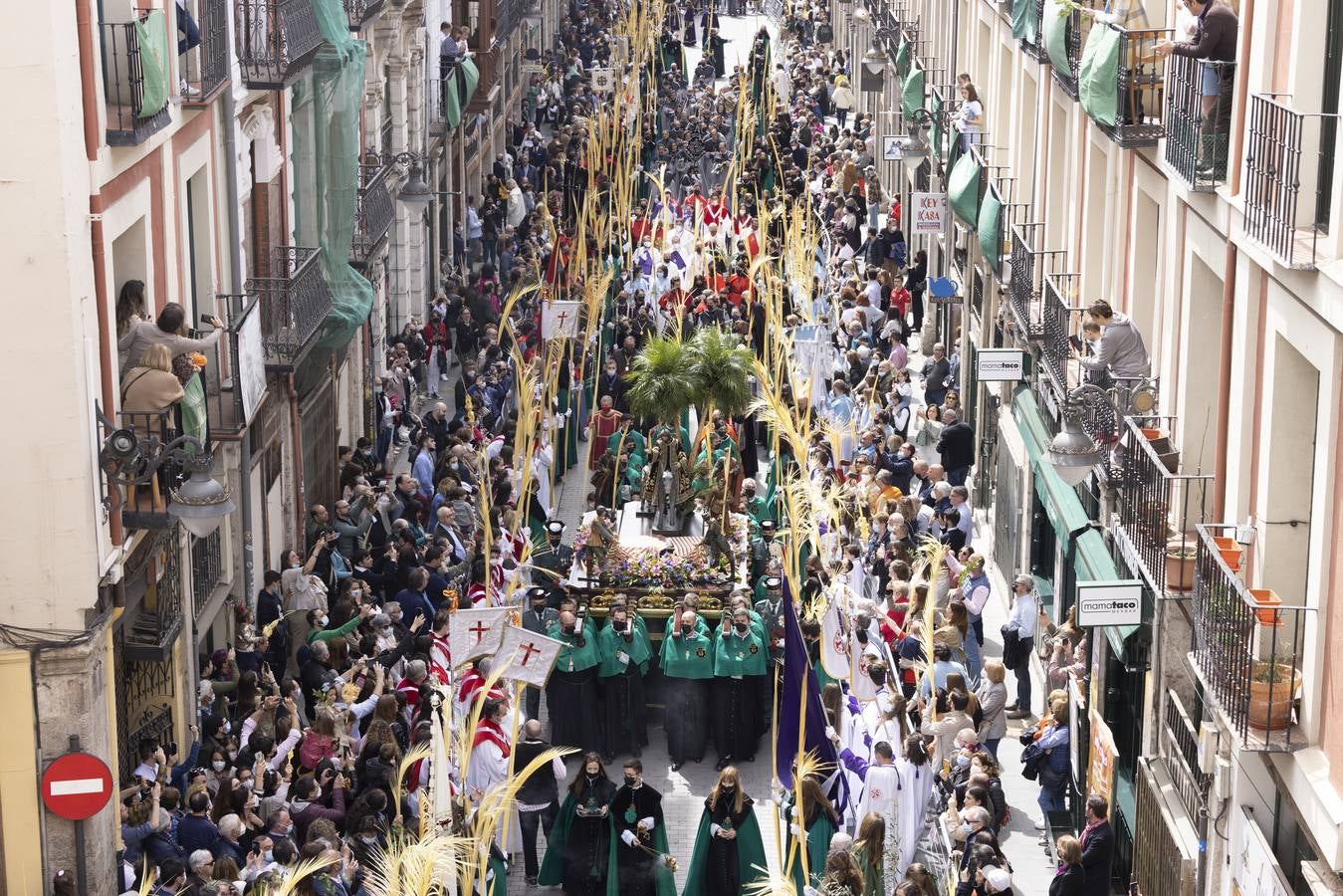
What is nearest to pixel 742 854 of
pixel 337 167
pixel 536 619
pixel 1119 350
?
pixel 536 619

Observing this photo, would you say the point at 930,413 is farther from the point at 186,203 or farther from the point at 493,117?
the point at 493,117

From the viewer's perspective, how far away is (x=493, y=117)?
53.9m

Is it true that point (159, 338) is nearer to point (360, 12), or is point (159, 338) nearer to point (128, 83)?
point (128, 83)

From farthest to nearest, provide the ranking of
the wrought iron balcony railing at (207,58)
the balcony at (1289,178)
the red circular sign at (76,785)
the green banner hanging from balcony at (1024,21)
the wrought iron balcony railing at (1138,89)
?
the green banner hanging from balcony at (1024,21) → the wrought iron balcony railing at (207,58) → the wrought iron balcony railing at (1138,89) → the red circular sign at (76,785) → the balcony at (1289,178)

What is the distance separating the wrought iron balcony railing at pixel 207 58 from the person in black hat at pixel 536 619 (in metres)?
6.56

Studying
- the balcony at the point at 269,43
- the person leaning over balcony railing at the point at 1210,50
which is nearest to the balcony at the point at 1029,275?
the person leaning over balcony railing at the point at 1210,50

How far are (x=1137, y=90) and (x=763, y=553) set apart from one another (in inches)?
350

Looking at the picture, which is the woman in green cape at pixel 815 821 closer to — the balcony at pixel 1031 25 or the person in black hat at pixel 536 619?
the person in black hat at pixel 536 619

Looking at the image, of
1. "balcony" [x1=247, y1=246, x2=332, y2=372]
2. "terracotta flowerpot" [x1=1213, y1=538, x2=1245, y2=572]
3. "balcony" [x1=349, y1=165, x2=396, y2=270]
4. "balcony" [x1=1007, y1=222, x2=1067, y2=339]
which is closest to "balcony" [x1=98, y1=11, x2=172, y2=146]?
"balcony" [x1=247, y1=246, x2=332, y2=372]

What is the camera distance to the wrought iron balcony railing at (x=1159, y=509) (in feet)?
57.1

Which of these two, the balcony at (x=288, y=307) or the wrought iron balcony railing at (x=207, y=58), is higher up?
the wrought iron balcony railing at (x=207, y=58)

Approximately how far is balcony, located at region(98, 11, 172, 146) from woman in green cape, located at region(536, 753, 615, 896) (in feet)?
22.4

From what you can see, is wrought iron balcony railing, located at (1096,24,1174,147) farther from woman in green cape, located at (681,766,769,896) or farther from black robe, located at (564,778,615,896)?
black robe, located at (564,778,615,896)

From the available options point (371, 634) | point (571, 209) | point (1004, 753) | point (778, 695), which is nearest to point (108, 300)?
point (371, 634)
